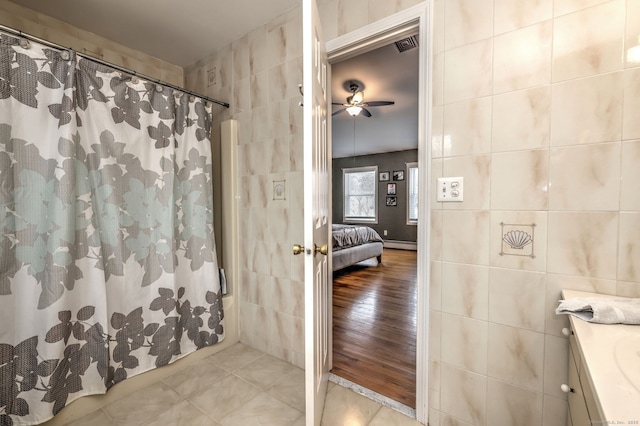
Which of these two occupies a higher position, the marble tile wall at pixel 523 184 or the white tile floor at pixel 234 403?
the marble tile wall at pixel 523 184

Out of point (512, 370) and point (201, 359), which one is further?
point (201, 359)

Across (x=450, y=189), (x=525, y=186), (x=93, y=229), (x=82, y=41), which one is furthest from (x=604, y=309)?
(x=82, y=41)

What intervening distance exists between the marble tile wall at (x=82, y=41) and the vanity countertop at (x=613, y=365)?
3.23 m

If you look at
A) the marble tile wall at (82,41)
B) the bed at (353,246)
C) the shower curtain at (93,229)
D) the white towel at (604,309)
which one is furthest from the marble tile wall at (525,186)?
the bed at (353,246)

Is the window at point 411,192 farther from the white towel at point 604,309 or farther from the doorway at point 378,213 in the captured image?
the white towel at point 604,309

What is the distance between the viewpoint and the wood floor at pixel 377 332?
1756mm

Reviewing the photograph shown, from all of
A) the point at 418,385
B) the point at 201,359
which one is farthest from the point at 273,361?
the point at 418,385

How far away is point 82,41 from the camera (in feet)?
6.82

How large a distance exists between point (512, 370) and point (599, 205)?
763 mm

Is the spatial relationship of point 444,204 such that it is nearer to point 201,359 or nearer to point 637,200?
point 637,200

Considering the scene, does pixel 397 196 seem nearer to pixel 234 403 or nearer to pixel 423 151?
pixel 423 151

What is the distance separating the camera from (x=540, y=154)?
1098 mm

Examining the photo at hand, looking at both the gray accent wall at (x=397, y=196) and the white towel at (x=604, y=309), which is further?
the gray accent wall at (x=397, y=196)

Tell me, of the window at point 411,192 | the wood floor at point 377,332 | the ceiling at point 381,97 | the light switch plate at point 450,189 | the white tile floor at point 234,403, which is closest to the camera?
the light switch plate at point 450,189
